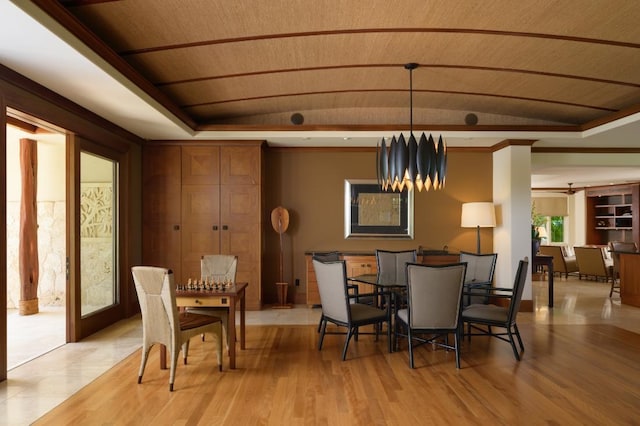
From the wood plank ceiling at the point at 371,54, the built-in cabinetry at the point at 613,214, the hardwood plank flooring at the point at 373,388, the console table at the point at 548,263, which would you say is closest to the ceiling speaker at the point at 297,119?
the wood plank ceiling at the point at 371,54

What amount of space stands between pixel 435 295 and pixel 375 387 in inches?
36.5

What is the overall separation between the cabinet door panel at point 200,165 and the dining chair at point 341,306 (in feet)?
8.52

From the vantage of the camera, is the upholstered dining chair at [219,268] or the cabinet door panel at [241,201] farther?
the cabinet door panel at [241,201]

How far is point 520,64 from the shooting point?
4.11 meters

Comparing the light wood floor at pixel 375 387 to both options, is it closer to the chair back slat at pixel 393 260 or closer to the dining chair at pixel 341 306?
the dining chair at pixel 341 306

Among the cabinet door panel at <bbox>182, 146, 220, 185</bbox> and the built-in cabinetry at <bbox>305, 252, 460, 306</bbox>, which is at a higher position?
the cabinet door panel at <bbox>182, 146, 220, 185</bbox>

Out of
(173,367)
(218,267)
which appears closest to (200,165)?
(218,267)

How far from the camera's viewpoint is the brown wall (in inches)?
265

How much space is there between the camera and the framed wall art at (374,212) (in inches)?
266

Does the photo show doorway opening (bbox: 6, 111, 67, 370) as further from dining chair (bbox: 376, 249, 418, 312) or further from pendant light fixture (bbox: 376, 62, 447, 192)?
pendant light fixture (bbox: 376, 62, 447, 192)

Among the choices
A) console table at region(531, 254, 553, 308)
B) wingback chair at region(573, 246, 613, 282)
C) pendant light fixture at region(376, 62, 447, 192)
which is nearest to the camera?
pendant light fixture at region(376, 62, 447, 192)

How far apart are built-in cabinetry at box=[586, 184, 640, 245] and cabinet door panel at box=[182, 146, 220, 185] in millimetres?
10915

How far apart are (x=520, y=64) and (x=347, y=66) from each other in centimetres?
163

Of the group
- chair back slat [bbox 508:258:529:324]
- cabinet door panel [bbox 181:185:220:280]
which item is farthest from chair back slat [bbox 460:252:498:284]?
cabinet door panel [bbox 181:185:220:280]
